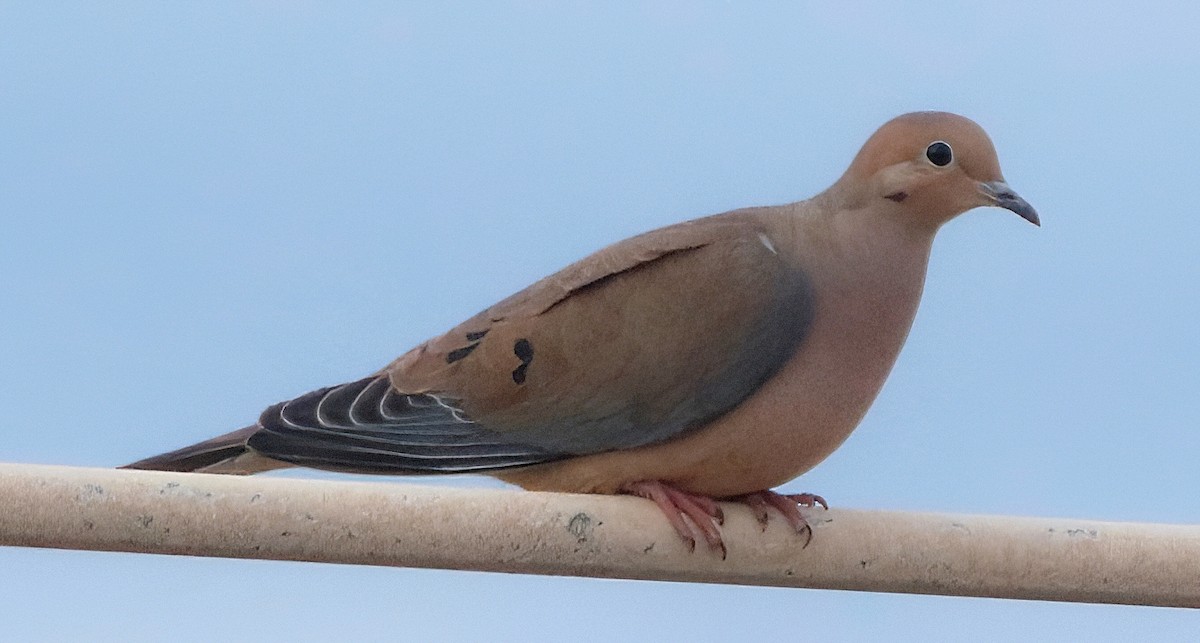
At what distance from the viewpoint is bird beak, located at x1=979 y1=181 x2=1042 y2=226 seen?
2047 mm

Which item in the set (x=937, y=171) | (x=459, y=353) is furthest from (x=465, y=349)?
(x=937, y=171)

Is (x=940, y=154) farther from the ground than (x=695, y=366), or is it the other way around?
(x=940, y=154)

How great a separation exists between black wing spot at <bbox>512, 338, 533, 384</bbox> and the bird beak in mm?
643

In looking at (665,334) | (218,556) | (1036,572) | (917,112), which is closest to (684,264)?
(665,334)

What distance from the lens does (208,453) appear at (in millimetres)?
2133

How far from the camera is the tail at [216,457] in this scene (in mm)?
2121

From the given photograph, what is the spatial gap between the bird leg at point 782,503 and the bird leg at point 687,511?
55mm

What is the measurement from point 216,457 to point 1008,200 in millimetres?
1130

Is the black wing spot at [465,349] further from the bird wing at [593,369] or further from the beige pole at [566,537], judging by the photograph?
the beige pole at [566,537]

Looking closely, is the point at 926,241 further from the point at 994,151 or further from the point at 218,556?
the point at 218,556

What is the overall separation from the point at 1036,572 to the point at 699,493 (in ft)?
1.44

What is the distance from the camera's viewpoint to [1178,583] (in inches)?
72.7

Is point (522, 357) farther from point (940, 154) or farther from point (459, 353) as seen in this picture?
point (940, 154)

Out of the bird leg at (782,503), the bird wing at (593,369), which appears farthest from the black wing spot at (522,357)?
the bird leg at (782,503)
